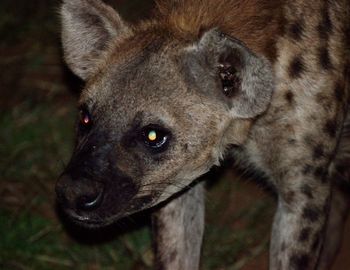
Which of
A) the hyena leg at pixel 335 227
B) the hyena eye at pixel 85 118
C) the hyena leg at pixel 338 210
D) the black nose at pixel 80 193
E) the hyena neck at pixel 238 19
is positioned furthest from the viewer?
the hyena leg at pixel 335 227

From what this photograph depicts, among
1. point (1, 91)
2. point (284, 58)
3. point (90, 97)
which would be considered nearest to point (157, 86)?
point (90, 97)

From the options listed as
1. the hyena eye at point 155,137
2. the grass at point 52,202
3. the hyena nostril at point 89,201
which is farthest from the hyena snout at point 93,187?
the grass at point 52,202

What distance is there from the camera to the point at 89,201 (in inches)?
97.9

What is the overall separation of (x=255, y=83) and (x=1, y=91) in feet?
6.18

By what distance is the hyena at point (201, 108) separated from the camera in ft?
8.27

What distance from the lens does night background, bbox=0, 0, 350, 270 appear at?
3.46 metres

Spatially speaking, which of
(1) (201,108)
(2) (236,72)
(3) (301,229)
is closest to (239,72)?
(2) (236,72)

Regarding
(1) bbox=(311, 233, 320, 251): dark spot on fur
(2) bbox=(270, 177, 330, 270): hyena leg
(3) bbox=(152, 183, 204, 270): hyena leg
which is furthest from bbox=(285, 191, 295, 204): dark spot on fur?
(3) bbox=(152, 183, 204, 270): hyena leg

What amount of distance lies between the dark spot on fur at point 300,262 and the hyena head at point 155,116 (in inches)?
17.0

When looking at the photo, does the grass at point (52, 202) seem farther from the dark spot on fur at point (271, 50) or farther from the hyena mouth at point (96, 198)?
the dark spot on fur at point (271, 50)

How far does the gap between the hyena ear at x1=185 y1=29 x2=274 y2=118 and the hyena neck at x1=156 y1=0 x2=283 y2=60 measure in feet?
0.57

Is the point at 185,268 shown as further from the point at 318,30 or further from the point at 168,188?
the point at 318,30

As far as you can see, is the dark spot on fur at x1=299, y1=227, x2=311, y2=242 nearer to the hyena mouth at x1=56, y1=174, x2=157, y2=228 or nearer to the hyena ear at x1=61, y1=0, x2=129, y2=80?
the hyena mouth at x1=56, y1=174, x2=157, y2=228

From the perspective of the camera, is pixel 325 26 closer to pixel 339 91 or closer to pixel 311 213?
pixel 339 91
